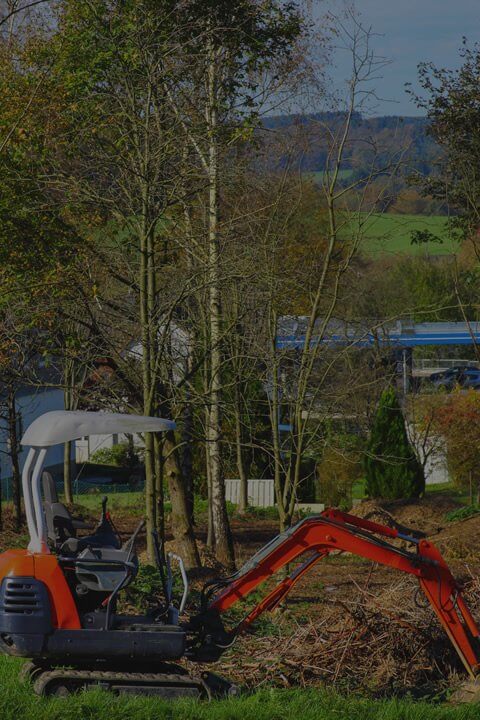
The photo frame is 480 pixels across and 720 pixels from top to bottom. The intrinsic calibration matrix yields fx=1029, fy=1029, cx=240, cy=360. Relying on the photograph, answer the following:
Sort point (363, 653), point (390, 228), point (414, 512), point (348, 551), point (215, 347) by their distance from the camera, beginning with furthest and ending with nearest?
point (414, 512), point (390, 228), point (215, 347), point (363, 653), point (348, 551)

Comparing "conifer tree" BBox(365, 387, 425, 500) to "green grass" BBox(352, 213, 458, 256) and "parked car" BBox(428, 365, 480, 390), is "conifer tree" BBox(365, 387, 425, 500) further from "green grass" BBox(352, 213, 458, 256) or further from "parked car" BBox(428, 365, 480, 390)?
"parked car" BBox(428, 365, 480, 390)

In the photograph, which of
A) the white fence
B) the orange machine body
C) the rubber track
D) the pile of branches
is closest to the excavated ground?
the pile of branches

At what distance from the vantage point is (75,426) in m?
7.29

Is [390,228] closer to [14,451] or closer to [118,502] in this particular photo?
[14,451]

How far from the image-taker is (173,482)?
15.8 metres

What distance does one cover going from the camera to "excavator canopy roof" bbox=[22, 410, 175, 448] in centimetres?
728

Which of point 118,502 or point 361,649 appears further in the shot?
point 118,502

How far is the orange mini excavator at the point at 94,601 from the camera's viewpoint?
7422 mm

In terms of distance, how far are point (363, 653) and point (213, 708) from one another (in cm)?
321

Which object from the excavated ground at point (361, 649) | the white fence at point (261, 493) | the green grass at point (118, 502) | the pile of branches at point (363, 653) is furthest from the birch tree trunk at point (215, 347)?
the white fence at point (261, 493)

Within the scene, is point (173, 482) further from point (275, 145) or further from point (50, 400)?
point (50, 400)

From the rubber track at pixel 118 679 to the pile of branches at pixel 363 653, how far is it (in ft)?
5.45

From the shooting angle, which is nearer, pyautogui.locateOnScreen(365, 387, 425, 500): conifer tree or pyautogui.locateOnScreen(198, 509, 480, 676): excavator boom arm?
pyautogui.locateOnScreen(198, 509, 480, 676): excavator boom arm

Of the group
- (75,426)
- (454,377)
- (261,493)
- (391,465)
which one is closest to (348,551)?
(75,426)
